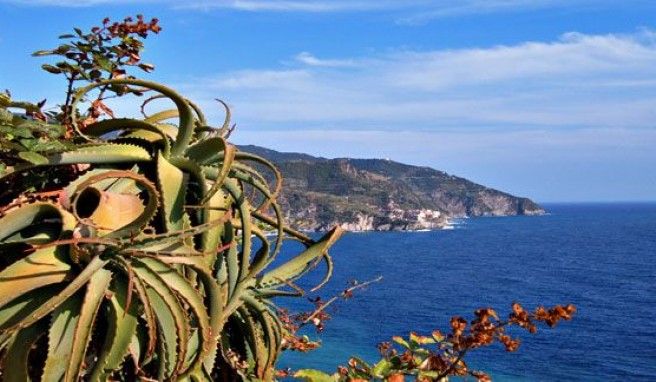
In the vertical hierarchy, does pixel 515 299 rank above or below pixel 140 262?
below

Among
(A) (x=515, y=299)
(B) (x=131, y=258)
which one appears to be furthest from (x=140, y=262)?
(A) (x=515, y=299)

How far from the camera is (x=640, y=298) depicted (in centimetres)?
7256

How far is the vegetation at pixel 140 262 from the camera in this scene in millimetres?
1938

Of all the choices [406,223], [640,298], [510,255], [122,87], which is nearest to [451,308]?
[640,298]

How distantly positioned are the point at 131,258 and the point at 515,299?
69.7 metres

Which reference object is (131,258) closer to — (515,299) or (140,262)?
(140,262)

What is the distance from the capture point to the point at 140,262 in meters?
2.04

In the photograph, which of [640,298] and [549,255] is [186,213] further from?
[549,255]

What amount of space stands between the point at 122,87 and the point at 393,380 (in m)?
1.79

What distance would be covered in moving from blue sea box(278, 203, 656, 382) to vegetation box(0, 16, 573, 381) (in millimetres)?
12820

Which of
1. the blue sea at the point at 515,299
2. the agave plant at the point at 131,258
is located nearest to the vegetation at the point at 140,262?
the agave plant at the point at 131,258

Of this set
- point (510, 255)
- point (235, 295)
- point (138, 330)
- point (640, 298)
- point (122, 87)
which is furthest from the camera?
point (510, 255)

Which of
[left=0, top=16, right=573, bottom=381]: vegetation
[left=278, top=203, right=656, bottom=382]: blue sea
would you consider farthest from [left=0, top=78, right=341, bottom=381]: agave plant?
[left=278, top=203, right=656, bottom=382]: blue sea

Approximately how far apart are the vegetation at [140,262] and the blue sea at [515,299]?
42.1ft
